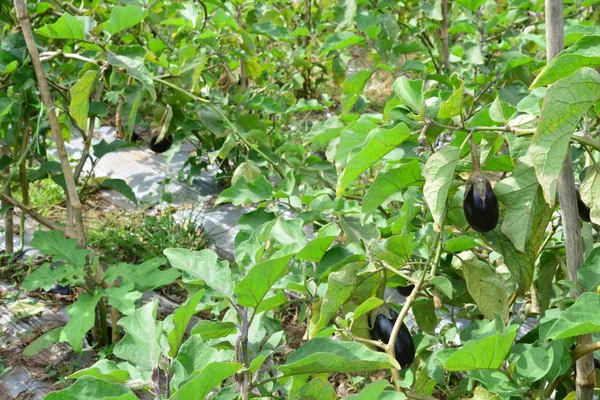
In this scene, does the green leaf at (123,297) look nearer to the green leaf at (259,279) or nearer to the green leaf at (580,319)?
the green leaf at (259,279)

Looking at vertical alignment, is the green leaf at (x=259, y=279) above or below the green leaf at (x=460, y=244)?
above

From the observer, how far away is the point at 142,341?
93 centimetres

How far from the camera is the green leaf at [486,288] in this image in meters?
1.08

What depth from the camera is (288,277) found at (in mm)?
1188

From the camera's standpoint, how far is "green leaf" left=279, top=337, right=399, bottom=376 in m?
0.80

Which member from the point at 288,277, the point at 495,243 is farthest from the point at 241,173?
the point at 495,243

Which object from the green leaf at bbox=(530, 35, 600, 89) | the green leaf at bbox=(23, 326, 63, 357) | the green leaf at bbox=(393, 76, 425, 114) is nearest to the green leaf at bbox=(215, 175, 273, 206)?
the green leaf at bbox=(393, 76, 425, 114)

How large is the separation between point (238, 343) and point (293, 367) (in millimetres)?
123

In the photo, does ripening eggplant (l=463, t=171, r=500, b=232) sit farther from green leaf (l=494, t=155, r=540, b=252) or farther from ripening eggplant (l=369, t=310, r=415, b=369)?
ripening eggplant (l=369, t=310, r=415, b=369)

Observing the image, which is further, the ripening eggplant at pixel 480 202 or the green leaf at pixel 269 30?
the green leaf at pixel 269 30

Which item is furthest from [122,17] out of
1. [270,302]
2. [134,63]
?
[270,302]

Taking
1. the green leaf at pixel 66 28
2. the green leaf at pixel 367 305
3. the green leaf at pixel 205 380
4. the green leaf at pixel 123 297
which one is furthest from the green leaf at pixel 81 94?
the green leaf at pixel 205 380

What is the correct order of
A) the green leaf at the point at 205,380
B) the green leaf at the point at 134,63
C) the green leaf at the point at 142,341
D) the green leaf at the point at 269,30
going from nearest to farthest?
1. the green leaf at the point at 205,380
2. the green leaf at the point at 142,341
3. the green leaf at the point at 134,63
4. the green leaf at the point at 269,30

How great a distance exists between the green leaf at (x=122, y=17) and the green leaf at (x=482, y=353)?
1110 millimetres
